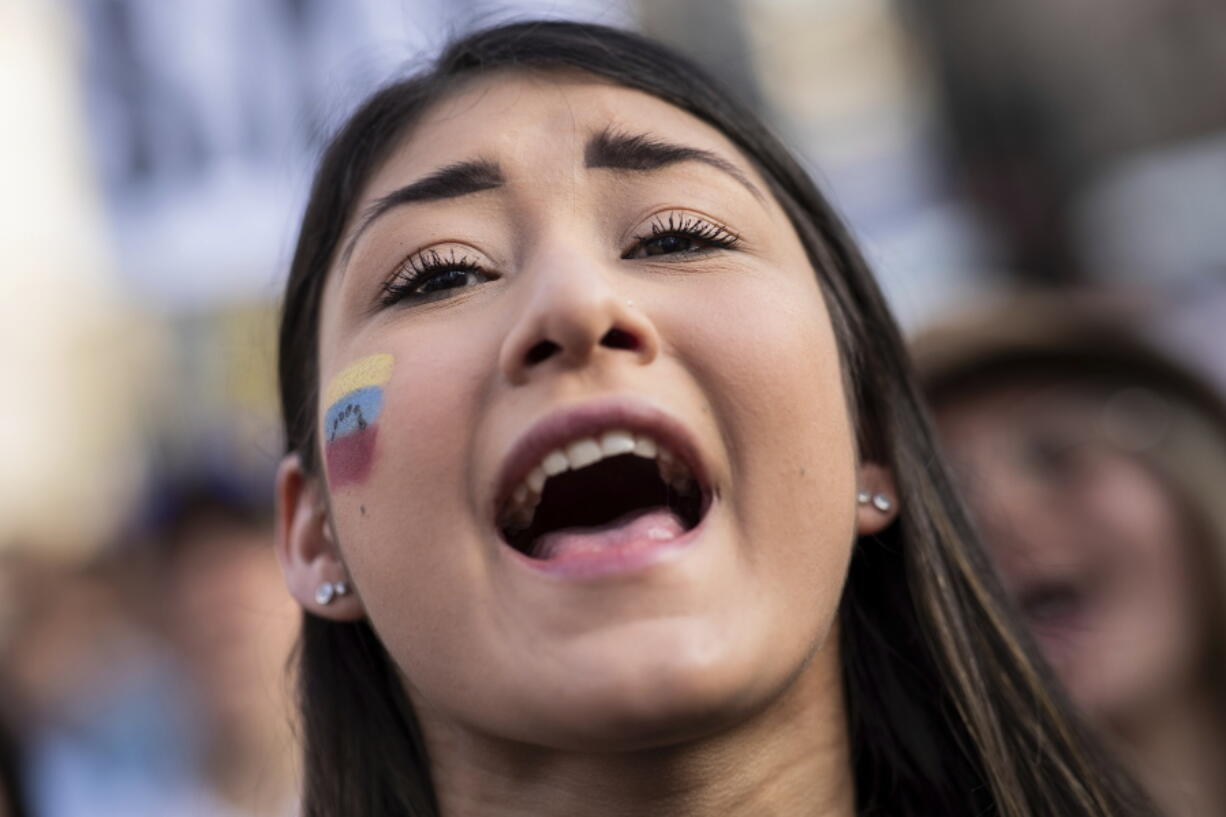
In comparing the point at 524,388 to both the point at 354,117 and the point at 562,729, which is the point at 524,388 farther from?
the point at 354,117

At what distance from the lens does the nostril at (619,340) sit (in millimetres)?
1811

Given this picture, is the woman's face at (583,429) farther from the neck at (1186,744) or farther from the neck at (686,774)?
the neck at (1186,744)

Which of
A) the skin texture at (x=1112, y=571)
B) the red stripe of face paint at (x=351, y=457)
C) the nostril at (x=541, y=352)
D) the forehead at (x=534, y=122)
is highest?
the forehead at (x=534, y=122)

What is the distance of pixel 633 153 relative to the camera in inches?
81.1

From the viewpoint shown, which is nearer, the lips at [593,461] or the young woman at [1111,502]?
the lips at [593,461]

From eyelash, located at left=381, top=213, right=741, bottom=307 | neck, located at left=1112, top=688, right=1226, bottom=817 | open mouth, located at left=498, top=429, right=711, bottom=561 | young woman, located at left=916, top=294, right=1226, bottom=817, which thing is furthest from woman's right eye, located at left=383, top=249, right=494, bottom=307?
neck, located at left=1112, top=688, right=1226, bottom=817

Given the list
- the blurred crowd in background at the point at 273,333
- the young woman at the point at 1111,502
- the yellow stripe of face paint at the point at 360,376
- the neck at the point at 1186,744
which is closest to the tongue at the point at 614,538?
the yellow stripe of face paint at the point at 360,376

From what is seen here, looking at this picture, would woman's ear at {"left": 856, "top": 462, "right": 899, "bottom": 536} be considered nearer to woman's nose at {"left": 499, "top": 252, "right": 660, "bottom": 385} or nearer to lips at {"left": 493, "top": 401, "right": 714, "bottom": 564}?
lips at {"left": 493, "top": 401, "right": 714, "bottom": 564}

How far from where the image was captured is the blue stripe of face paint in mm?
1920

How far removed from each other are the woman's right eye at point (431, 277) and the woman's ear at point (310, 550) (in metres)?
0.38

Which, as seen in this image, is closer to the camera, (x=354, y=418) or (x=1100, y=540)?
(x=354, y=418)

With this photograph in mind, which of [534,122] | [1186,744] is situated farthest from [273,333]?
[1186,744]

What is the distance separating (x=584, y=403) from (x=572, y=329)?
0.10 m

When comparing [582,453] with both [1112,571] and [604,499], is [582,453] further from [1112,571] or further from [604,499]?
[1112,571]
